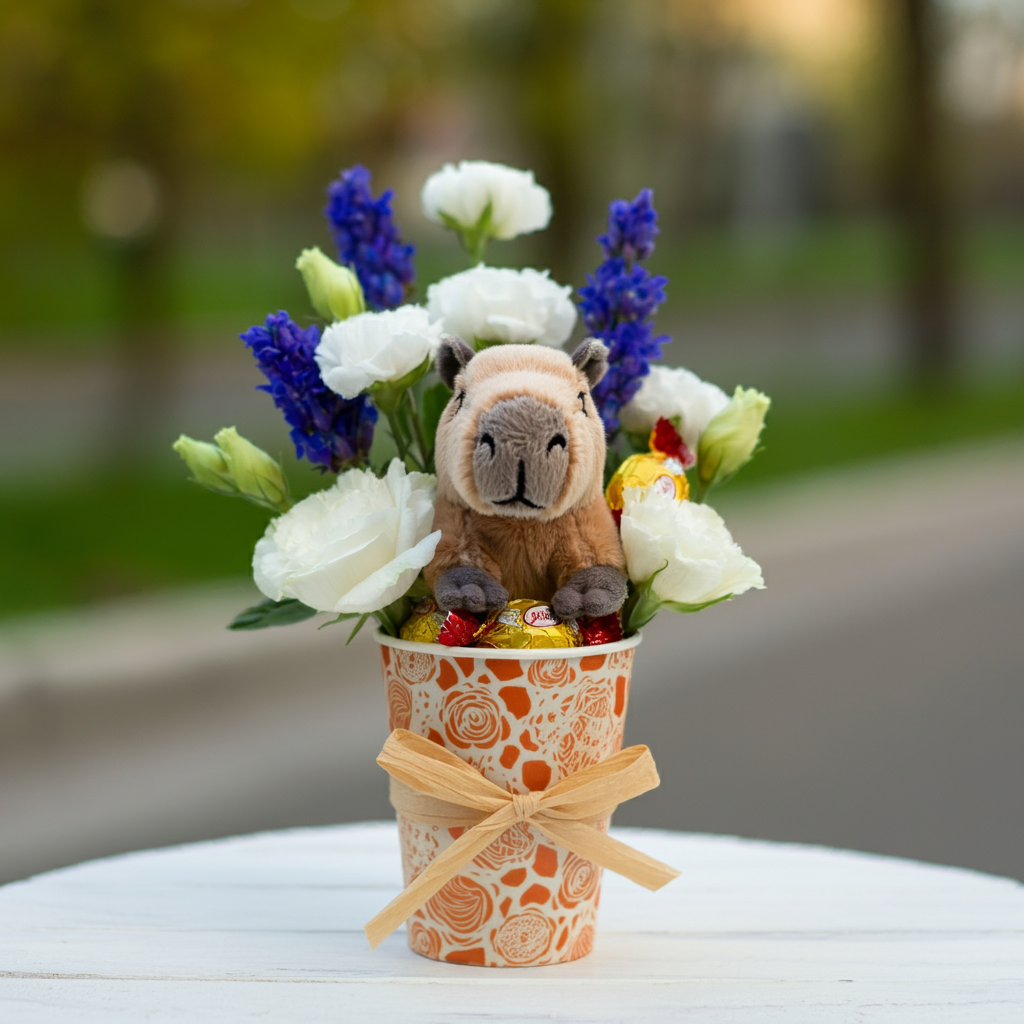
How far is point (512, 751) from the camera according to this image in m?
1.19

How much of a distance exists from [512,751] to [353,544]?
24cm

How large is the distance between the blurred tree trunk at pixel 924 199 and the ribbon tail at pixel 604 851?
818 centimetres

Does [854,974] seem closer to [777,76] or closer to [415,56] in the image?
[415,56]

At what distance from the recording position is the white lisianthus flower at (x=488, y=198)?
1.34 meters

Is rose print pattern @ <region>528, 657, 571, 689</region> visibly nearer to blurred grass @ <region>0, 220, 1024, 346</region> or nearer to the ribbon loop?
the ribbon loop

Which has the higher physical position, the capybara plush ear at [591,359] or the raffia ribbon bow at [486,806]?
the capybara plush ear at [591,359]

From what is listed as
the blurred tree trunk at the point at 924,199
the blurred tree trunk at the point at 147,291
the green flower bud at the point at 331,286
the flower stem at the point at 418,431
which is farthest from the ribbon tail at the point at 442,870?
the blurred tree trunk at the point at 924,199

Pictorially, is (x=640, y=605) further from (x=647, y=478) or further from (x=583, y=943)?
(x=583, y=943)

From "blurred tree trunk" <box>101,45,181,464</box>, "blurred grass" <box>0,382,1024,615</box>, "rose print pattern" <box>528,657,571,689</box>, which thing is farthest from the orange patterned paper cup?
"blurred tree trunk" <box>101,45,181,464</box>

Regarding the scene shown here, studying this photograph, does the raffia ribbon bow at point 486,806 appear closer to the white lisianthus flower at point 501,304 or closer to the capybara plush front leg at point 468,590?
the capybara plush front leg at point 468,590

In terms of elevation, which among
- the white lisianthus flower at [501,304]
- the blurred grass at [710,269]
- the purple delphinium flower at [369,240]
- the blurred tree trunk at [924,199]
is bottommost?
the blurred grass at [710,269]

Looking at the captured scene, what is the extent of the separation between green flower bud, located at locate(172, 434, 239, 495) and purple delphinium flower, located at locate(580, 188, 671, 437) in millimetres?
360

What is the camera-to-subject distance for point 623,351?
4.18 ft

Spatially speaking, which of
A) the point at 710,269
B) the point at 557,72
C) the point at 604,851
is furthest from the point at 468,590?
the point at 710,269
